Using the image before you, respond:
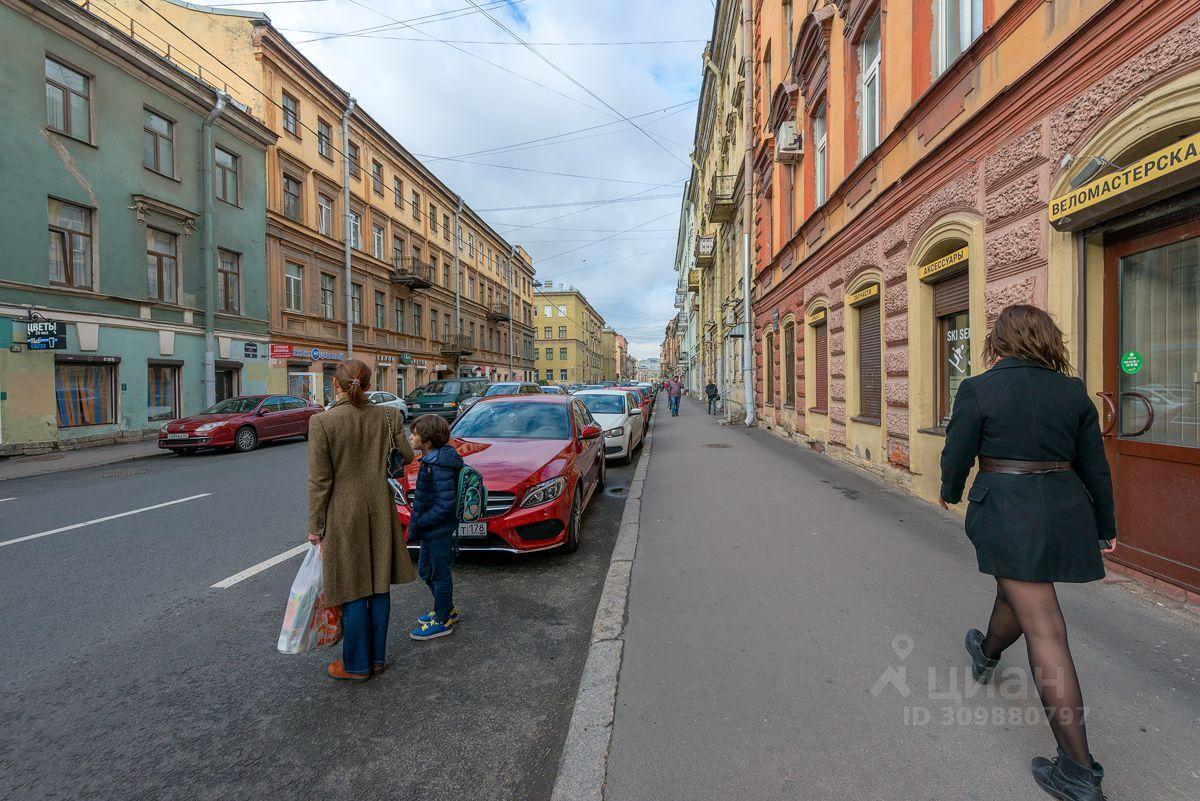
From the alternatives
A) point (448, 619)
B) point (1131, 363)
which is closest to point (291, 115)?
point (448, 619)

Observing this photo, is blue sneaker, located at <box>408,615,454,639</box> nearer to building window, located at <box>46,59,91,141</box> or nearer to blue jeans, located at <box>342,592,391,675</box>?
blue jeans, located at <box>342,592,391,675</box>

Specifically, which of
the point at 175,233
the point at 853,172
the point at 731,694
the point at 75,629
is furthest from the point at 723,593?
the point at 175,233

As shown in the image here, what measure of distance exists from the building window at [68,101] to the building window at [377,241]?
14406mm

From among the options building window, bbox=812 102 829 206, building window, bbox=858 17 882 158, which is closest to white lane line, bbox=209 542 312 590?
building window, bbox=858 17 882 158

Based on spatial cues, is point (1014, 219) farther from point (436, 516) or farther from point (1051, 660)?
point (436, 516)

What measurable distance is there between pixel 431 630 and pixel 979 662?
3.10m

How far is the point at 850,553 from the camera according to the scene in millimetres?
4961

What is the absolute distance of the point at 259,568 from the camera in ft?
16.1

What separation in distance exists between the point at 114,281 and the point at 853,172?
18527mm

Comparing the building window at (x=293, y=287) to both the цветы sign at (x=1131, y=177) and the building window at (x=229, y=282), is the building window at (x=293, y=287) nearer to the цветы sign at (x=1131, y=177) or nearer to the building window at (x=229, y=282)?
the building window at (x=229, y=282)

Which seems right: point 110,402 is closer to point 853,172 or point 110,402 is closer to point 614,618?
point 614,618

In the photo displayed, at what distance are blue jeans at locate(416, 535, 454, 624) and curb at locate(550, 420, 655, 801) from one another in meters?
0.99

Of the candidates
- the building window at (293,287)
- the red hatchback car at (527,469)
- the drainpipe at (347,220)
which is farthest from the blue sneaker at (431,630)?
the drainpipe at (347,220)

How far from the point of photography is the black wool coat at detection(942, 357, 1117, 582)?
7.27ft
